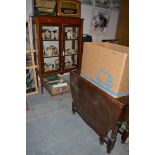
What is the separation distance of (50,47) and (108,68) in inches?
76.4

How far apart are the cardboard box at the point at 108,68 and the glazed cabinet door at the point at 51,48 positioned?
4.52 ft

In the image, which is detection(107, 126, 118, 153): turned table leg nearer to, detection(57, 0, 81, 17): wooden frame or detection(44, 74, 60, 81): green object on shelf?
detection(44, 74, 60, 81): green object on shelf

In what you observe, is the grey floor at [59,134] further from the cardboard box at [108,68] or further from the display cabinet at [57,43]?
the cardboard box at [108,68]

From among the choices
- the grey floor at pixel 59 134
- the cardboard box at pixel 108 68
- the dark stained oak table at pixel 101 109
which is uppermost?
the cardboard box at pixel 108 68

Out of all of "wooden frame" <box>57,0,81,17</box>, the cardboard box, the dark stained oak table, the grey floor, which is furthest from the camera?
"wooden frame" <box>57,0,81,17</box>

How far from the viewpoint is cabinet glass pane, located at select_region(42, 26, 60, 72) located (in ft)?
9.72

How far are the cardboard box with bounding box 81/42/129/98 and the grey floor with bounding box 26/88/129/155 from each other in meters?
0.85

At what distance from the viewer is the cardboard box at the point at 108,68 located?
1.42 m

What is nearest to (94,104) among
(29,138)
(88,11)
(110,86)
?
(110,86)

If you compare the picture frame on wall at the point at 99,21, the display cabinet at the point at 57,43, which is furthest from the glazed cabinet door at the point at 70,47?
the picture frame on wall at the point at 99,21

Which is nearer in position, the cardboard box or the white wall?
the cardboard box

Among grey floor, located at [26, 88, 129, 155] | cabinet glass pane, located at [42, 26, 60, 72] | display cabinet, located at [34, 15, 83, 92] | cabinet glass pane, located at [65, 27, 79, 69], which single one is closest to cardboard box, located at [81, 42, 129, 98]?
grey floor, located at [26, 88, 129, 155]
